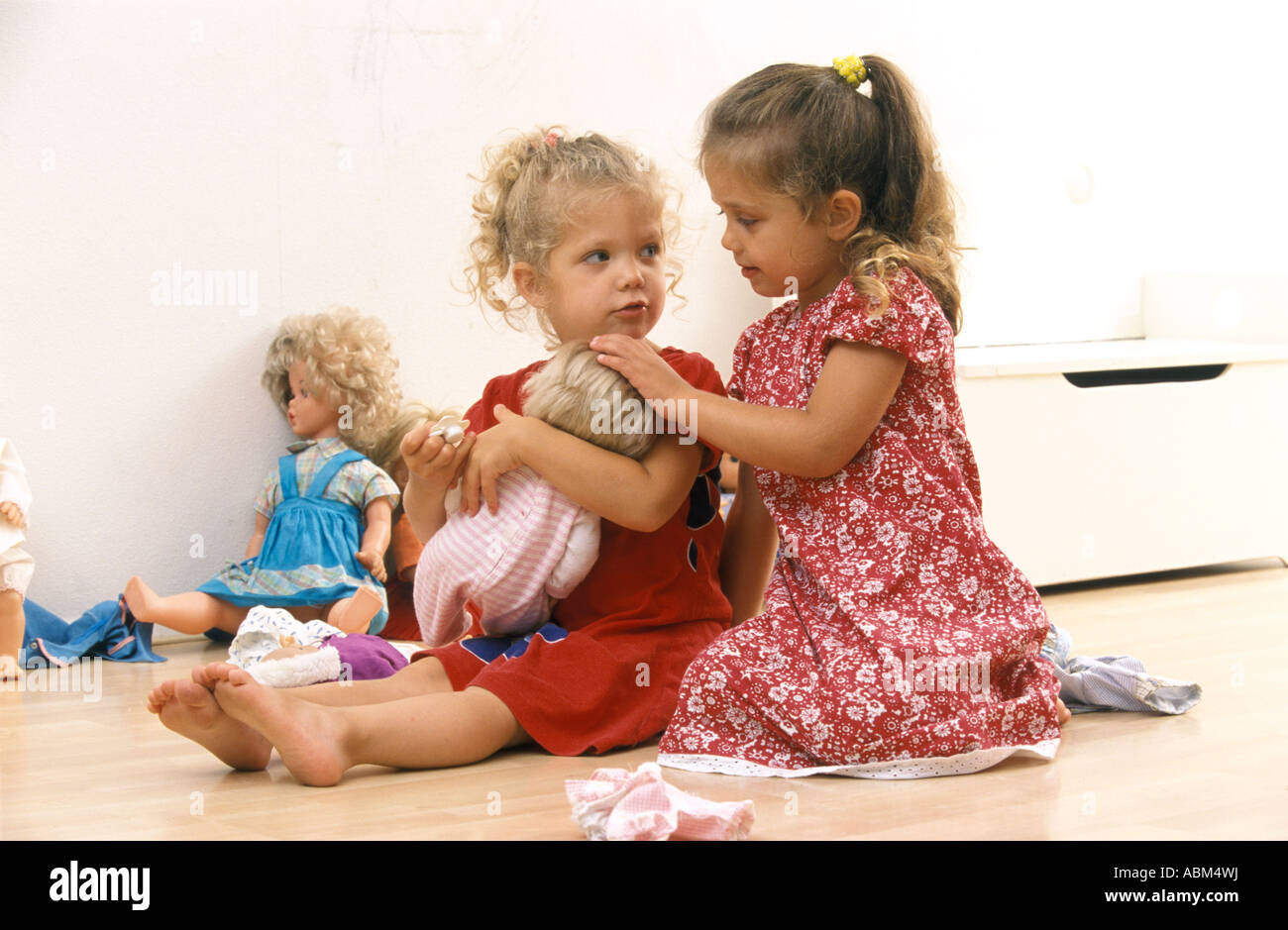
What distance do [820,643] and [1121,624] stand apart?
99 cm

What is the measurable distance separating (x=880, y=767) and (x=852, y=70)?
696mm

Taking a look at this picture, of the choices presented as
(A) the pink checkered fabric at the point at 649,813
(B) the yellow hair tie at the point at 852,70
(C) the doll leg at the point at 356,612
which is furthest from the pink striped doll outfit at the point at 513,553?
(C) the doll leg at the point at 356,612

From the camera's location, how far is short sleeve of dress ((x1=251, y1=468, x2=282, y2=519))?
2.37 metres

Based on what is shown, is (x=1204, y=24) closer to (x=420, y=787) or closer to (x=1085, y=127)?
(x=1085, y=127)

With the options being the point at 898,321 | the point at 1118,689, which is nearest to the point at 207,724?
the point at 898,321

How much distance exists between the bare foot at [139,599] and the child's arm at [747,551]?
3.02 ft

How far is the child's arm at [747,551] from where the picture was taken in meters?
1.66

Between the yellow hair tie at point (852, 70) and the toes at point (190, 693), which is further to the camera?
the yellow hair tie at point (852, 70)

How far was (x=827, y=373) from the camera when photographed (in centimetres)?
145

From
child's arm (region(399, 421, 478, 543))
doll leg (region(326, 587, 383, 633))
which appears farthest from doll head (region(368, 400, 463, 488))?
child's arm (region(399, 421, 478, 543))

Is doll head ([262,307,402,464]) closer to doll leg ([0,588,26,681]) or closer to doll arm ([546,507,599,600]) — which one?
doll leg ([0,588,26,681])

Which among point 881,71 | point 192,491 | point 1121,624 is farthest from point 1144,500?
point 192,491

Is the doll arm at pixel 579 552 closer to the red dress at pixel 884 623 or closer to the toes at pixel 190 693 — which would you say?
the red dress at pixel 884 623

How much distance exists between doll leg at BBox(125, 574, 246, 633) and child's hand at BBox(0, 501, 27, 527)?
0.58 feet
